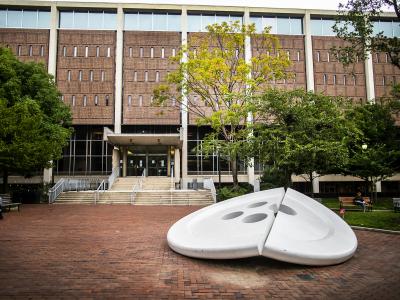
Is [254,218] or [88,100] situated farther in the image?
[88,100]

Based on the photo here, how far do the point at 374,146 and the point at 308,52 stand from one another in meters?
16.6

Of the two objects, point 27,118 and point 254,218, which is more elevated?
point 27,118

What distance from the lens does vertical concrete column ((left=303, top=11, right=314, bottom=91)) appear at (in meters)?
36.4

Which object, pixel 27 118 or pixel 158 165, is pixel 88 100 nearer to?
pixel 158 165

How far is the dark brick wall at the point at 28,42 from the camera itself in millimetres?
34594

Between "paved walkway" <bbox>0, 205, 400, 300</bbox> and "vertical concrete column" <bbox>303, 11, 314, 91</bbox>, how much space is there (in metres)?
29.2

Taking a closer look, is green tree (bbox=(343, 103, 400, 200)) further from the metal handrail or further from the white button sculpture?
the metal handrail

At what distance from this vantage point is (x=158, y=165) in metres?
35.9

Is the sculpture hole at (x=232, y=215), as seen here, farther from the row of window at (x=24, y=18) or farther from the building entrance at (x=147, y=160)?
the row of window at (x=24, y=18)

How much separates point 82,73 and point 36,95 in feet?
40.7

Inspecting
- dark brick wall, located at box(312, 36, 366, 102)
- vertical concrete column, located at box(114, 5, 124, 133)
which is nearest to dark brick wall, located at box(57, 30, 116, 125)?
vertical concrete column, located at box(114, 5, 124, 133)

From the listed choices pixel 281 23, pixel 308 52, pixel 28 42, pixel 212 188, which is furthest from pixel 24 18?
pixel 308 52

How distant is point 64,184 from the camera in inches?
985

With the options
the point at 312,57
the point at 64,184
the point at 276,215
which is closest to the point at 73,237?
the point at 276,215
